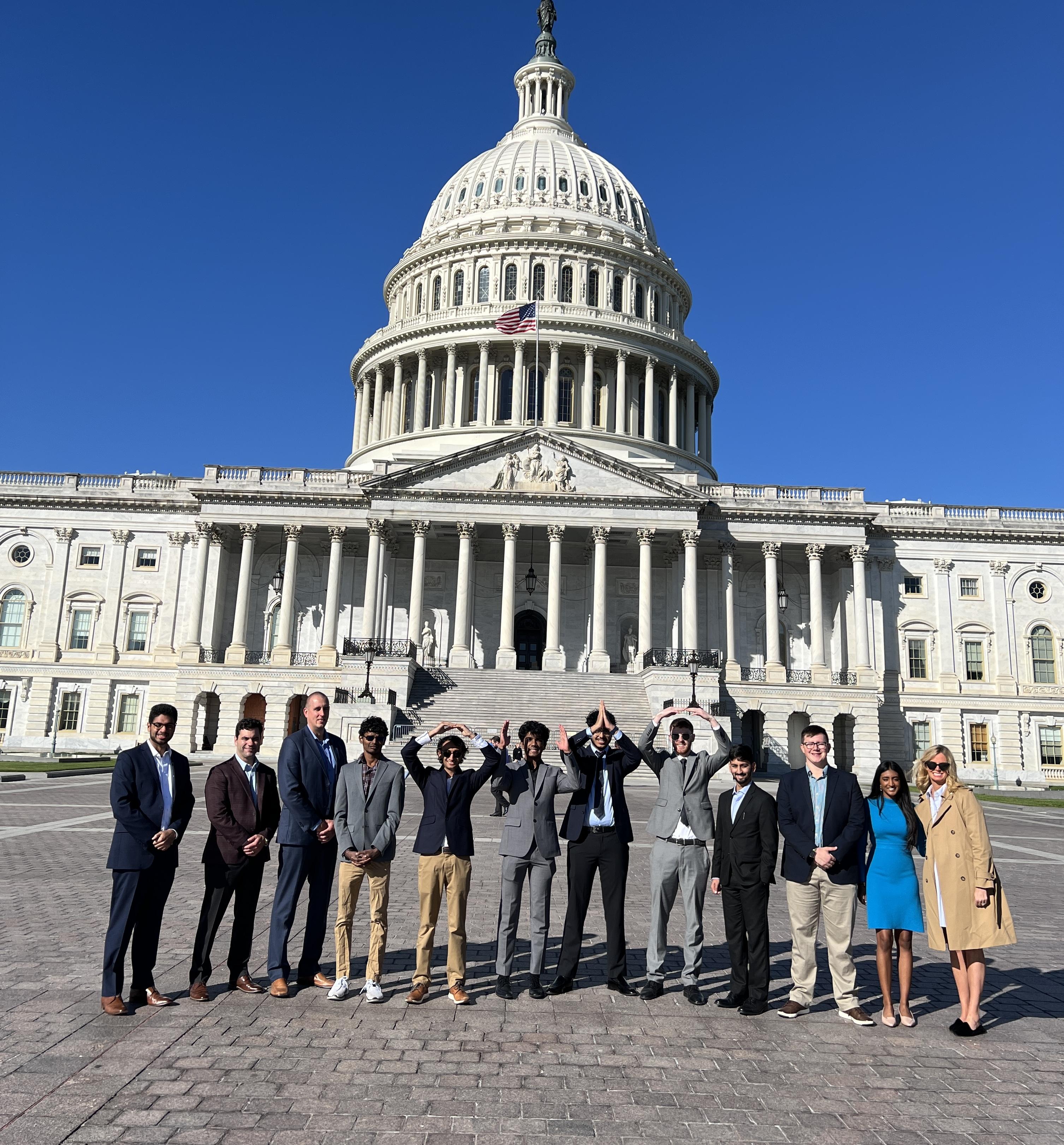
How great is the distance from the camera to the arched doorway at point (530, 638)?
57281 millimetres

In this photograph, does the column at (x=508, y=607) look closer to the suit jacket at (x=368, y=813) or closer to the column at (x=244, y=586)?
the column at (x=244, y=586)

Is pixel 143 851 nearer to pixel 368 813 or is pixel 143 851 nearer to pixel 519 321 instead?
pixel 368 813

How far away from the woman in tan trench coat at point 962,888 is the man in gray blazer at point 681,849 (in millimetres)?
1914

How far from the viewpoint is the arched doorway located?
57281 mm

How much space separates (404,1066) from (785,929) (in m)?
6.58

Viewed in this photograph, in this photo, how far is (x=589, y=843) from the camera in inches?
354

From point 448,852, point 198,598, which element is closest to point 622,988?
point 448,852

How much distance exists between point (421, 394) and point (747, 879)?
60748mm

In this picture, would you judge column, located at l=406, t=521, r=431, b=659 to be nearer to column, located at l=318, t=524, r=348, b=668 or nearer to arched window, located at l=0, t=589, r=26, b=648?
column, located at l=318, t=524, r=348, b=668

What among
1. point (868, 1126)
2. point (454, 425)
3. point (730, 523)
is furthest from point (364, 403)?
point (868, 1126)

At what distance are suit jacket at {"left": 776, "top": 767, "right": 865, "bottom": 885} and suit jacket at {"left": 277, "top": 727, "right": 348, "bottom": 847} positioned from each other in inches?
165

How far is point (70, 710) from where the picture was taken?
2110 inches

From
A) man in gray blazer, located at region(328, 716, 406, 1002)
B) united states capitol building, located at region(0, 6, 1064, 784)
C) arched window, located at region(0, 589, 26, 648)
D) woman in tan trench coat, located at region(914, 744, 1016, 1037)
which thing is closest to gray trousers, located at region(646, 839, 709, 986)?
woman in tan trench coat, located at region(914, 744, 1016, 1037)

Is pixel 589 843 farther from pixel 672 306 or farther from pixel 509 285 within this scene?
pixel 672 306
